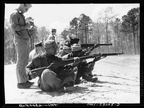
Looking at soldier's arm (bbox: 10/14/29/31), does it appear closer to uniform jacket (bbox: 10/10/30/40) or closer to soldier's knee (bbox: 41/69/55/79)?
uniform jacket (bbox: 10/10/30/40)

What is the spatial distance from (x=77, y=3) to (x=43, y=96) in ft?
6.09

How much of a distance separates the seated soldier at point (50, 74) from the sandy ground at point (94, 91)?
0.14 metres

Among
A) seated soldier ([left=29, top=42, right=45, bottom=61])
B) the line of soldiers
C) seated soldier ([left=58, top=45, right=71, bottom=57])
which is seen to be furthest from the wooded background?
the line of soldiers

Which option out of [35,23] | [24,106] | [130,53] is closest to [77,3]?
[35,23]

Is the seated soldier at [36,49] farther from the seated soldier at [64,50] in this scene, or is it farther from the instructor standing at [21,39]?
the seated soldier at [64,50]

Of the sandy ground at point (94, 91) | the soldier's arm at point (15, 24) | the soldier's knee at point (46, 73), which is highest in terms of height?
the soldier's arm at point (15, 24)

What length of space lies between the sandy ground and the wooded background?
30 centimetres

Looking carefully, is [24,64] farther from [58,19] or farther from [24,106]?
[58,19]

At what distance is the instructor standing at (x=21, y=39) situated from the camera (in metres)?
4.34

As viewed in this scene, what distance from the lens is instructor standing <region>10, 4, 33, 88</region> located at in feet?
14.2

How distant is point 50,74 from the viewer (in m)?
4.05

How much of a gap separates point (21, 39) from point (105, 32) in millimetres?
1794

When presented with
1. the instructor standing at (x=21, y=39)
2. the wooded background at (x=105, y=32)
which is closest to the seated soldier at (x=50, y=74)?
the instructor standing at (x=21, y=39)

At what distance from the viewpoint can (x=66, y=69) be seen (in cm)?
434
